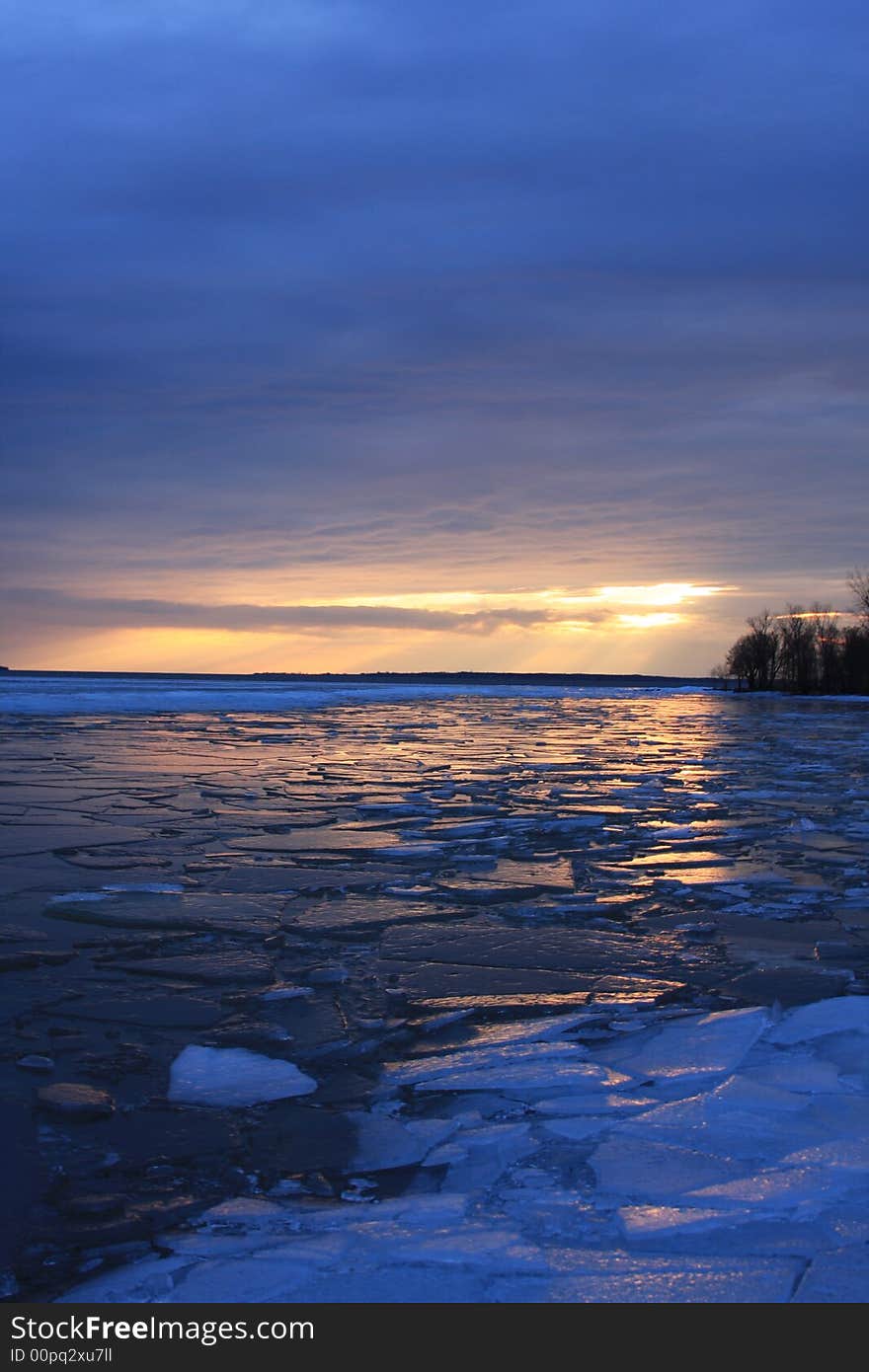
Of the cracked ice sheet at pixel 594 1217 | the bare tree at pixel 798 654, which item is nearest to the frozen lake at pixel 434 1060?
the cracked ice sheet at pixel 594 1217

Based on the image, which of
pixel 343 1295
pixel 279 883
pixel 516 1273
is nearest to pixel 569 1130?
pixel 516 1273

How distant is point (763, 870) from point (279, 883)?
279 centimetres

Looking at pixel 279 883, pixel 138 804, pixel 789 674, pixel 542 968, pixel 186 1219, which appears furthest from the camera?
pixel 789 674

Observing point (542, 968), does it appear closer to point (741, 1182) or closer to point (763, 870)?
point (741, 1182)

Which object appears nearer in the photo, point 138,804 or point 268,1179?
point 268,1179

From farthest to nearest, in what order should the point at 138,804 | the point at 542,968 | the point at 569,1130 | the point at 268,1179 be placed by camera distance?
the point at 138,804 < the point at 542,968 < the point at 569,1130 < the point at 268,1179

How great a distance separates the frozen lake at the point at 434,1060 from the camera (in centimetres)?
202

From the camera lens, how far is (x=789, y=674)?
212 feet

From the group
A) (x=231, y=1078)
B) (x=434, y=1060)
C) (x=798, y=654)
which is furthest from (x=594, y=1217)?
(x=798, y=654)

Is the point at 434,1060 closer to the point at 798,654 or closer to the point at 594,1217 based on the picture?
the point at 594,1217

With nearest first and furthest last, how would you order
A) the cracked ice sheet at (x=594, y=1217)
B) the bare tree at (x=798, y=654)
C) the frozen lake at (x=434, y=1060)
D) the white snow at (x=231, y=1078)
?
the cracked ice sheet at (x=594, y=1217) → the frozen lake at (x=434, y=1060) → the white snow at (x=231, y=1078) → the bare tree at (x=798, y=654)

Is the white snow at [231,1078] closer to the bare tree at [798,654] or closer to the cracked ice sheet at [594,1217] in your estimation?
the cracked ice sheet at [594,1217]

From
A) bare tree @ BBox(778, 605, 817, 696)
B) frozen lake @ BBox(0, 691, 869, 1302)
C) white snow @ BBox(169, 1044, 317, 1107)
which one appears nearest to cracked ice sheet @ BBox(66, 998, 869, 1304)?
frozen lake @ BBox(0, 691, 869, 1302)

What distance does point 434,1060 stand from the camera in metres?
3.07
